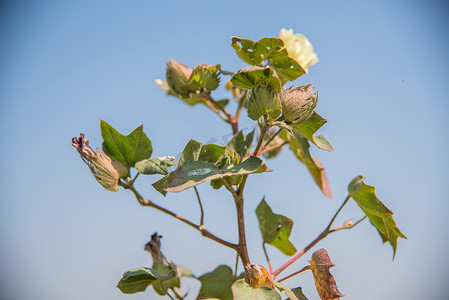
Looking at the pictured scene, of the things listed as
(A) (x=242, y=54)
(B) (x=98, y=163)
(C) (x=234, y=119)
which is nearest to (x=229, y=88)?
(C) (x=234, y=119)

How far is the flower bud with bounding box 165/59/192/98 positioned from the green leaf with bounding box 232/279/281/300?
1.96ft

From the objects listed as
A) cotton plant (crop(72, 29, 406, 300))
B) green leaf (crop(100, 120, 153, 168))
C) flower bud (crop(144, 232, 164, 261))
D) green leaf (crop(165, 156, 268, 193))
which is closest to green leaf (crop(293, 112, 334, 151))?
cotton plant (crop(72, 29, 406, 300))

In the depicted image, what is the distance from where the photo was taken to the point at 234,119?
1382mm

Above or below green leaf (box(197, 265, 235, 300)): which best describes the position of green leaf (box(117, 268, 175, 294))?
above

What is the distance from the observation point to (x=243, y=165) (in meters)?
0.91

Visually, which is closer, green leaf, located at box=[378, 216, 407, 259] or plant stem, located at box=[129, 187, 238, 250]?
plant stem, located at box=[129, 187, 238, 250]

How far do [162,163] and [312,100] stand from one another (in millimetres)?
426

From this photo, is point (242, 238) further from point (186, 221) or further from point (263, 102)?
point (263, 102)

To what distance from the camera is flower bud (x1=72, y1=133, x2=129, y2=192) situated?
40.1 inches

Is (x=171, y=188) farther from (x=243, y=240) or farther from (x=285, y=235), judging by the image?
(x=285, y=235)

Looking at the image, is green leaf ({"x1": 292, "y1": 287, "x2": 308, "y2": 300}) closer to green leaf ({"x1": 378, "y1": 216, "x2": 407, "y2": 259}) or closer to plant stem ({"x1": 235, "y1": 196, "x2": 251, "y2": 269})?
plant stem ({"x1": 235, "y1": 196, "x2": 251, "y2": 269})

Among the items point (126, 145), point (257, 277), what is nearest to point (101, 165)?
point (126, 145)

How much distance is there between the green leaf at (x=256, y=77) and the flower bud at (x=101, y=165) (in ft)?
1.30

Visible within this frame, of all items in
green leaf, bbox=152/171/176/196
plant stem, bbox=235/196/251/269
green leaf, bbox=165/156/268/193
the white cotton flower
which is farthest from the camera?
the white cotton flower
